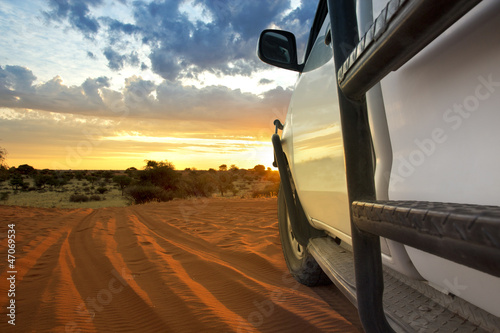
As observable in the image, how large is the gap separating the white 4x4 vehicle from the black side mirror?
132 cm

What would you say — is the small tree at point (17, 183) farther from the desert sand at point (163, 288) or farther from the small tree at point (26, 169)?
the desert sand at point (163, 288)

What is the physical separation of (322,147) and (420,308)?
92cm

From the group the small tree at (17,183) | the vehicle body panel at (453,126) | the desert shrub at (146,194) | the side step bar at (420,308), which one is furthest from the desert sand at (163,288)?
the small tree at (17,183)

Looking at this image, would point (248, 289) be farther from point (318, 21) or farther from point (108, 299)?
point (318, 21)

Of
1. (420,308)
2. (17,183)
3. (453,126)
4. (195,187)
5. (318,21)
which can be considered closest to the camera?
(453,126)

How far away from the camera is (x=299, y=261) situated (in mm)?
3268

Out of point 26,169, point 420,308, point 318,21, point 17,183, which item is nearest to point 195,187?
point 17,183

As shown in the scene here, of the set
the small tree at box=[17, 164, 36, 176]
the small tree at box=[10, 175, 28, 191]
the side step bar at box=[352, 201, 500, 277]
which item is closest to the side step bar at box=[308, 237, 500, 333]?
the side step bar at box=[352, 201, 500, 277]

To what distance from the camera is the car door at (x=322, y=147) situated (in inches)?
62.1

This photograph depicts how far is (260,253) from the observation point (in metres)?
4.59

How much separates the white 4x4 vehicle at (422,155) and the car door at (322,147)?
0.07 metres

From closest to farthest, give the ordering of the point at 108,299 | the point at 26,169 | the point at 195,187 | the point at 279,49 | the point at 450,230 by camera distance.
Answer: the point at 450,230, the point at 279,49, the point at 108,299, the point at 195,187, the point at 26,169

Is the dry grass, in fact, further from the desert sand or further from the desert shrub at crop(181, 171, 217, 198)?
the desert sand

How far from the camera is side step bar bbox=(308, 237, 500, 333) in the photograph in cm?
102
